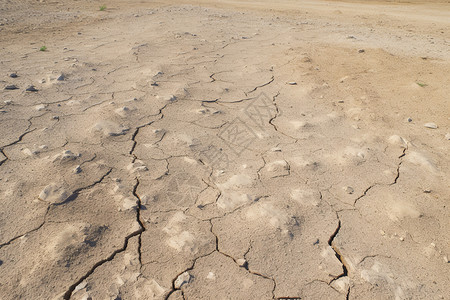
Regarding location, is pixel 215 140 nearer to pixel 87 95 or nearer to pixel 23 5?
pixel 87 95

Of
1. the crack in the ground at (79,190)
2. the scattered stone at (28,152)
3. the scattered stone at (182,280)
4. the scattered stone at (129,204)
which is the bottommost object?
the scattered stone at (182,280)

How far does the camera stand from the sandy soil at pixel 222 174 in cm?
155

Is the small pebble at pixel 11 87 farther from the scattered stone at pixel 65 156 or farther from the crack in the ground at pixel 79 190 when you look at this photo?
the crack in the ground at pixel 79 190

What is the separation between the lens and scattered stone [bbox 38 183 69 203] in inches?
74.8

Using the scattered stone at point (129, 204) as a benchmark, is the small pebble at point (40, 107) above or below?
above

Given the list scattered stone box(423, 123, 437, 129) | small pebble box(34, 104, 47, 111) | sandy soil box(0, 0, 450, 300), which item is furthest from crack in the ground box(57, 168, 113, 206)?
scattered stone box(423, 123, 437, 129)

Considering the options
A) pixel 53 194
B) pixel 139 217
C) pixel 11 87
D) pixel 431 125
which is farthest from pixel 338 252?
pixel 11 87

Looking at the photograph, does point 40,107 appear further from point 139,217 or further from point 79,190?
point 139,217

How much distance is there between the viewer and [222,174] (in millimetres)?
2252

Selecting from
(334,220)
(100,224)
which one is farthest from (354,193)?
(100,224)

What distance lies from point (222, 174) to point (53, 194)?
1.11m

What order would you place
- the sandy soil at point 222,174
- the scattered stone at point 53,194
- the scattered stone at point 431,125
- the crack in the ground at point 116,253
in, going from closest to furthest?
the crack in the ground at point 116,253
the sandy soil at point 222,174
the scattered stone at point 53,194
the scattered stone at point 431,125

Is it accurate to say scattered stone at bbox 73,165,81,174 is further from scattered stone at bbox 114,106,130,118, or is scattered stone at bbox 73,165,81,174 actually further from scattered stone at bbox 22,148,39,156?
scattered stone at bbox 114,106,130,118

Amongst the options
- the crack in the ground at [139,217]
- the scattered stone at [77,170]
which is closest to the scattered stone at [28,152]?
the scattered stone at [77,170]
